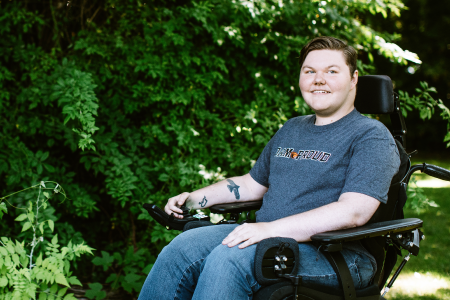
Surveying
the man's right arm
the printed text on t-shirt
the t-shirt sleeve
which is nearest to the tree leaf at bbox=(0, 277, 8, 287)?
the man's right arm

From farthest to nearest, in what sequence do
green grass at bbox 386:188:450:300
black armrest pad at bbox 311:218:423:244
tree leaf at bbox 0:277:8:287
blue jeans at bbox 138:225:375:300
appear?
green grass at bbox 386:188:450:300
tree leaf at bbox 0:277:8:287
blue jeans at bbox 138:225:375:300
black armrest pad at bbox 311:218:423:244

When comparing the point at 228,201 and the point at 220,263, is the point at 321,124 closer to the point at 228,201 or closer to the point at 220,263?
the point at 228,201

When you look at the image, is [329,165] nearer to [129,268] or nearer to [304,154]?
[304,154]

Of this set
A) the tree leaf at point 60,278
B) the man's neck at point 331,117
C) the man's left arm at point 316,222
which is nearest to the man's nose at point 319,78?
the man's neck at point 331,117

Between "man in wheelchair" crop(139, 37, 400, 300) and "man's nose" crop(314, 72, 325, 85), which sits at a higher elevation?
"man's nose" crop(314, 72, 325, 85)

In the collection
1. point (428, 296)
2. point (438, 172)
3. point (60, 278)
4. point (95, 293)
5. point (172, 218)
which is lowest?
point (428, 296)

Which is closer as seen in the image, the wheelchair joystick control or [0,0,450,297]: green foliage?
the wheelchair joystick control

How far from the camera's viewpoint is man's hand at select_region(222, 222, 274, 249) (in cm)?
155

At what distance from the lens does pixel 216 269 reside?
151 centimetres

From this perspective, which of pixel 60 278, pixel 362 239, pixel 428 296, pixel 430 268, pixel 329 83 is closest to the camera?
pixel 362 239

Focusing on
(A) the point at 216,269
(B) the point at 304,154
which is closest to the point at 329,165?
(B) the point at 304,154

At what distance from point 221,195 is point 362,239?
728 mm

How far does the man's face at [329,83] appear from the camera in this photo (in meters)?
1.78

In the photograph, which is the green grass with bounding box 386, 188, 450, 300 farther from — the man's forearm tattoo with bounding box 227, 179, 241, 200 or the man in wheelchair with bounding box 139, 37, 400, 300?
the man's forearm tattoo with bounding box 227, 179, 241, 200
